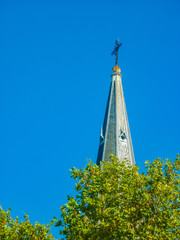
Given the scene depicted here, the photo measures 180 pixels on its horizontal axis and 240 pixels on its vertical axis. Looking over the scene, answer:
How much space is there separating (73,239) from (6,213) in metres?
7.17

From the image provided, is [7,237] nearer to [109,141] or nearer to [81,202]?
[81,202]

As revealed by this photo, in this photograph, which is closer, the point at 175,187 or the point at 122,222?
the point at 122,222

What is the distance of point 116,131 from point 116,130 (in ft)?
0.71

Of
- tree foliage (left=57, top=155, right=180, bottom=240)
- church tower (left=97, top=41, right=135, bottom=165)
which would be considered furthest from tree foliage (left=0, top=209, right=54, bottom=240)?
church tower (left=97, top=41, right=135, bottom=165)

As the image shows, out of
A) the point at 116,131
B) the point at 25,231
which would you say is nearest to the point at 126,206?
the point at 25,231

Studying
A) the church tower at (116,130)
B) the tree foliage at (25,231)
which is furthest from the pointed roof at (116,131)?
the tree foliage at (25,231)

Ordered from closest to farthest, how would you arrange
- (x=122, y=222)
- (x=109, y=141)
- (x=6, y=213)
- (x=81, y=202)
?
(x=122, y=222) < (x=81, y=202) < (x=6, y=213) < (x=109, y=141)

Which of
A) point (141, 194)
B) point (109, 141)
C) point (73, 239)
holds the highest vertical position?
point (109, 141)

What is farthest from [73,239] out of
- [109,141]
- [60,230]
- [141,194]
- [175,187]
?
[109,141]

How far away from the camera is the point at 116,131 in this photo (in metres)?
41.2

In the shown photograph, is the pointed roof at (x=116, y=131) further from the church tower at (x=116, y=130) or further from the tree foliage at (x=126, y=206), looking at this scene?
the tree foliage at (x=126, y=206)

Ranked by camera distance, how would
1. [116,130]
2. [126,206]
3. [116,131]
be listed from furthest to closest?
[116,130]
[116,131]
[126,206]

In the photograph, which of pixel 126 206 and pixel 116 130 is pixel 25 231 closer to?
pixel 126 206

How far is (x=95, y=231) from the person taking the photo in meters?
18.5
